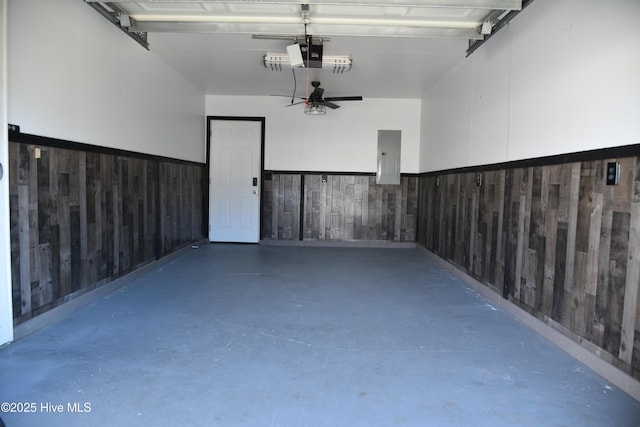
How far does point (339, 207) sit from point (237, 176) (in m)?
1.99

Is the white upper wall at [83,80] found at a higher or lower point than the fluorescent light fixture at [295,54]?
lower

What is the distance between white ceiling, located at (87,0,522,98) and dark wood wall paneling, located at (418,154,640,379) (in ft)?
4.97

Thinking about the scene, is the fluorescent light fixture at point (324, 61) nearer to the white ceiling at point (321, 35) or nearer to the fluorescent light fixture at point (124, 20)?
the white ceiling at point (321, 35)

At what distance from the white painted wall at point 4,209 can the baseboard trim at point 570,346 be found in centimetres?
371

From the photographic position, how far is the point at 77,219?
10.7 feet

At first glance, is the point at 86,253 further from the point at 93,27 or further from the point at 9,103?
the point at 93,27

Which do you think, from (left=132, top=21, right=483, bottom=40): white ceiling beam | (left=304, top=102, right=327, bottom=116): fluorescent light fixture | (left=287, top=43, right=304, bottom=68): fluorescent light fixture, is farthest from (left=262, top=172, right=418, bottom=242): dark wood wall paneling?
(left=132, top=21, right=483, bottom=40): white ceiling beam

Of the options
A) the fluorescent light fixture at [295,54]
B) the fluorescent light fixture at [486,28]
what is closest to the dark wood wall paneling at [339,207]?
the fluorescent light fixture at [295,54]

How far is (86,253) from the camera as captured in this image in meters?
3.39

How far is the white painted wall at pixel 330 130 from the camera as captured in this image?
7.05m

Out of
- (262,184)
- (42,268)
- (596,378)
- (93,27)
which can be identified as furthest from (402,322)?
(262,184)

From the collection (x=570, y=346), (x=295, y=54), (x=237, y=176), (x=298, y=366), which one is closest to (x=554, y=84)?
(x=570, y=346)

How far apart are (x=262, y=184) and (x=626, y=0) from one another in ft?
18.9

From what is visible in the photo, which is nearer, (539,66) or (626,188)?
(626,188)
